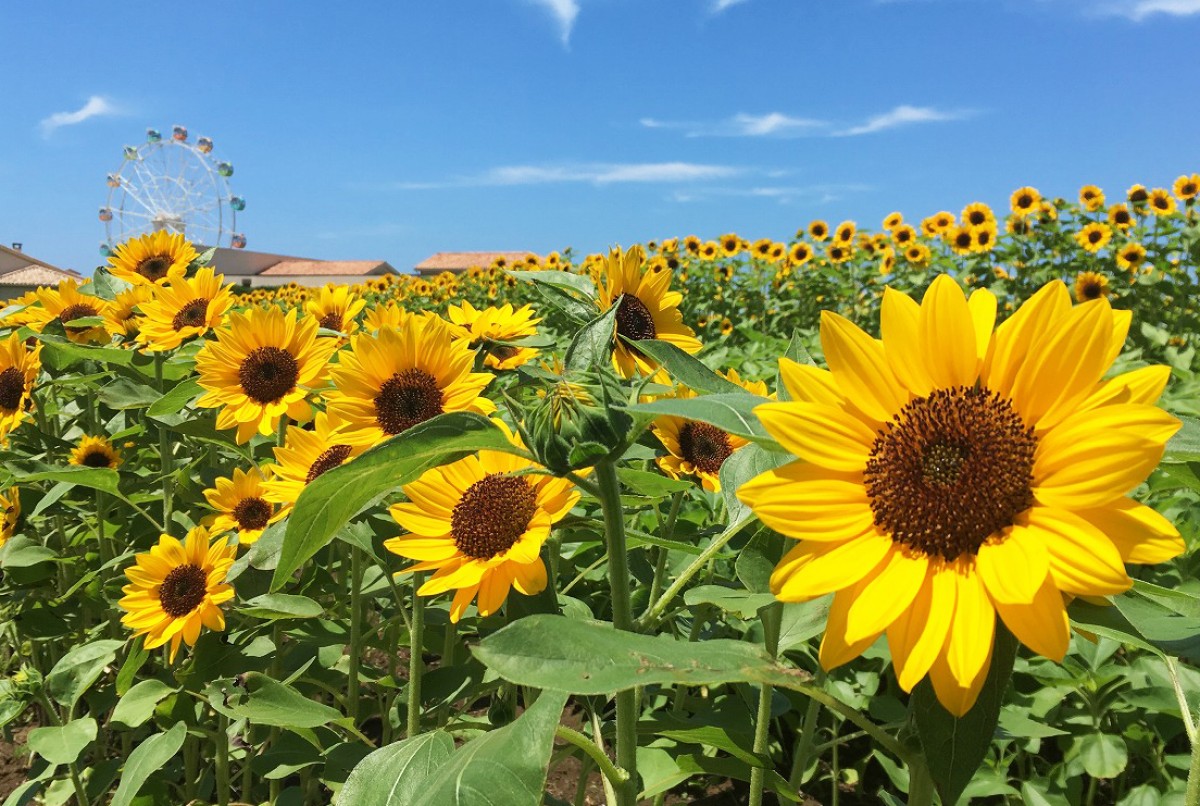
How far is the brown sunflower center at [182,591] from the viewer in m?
1.78

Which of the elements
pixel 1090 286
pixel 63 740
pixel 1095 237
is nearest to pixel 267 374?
pixel 63 740

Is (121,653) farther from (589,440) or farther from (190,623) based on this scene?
(589,440)

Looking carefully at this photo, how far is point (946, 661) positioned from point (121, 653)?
7.52ft

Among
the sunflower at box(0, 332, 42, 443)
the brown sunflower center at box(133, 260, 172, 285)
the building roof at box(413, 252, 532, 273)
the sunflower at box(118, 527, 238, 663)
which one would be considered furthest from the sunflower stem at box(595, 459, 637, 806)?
the building roof at box(413, 252, 532, 273)

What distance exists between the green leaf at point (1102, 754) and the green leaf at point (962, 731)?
121cm

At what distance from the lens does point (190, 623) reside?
5.75ft

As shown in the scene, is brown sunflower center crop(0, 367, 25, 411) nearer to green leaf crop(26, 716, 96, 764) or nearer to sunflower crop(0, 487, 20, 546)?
sunflower crop(0, 487, 20, 546)

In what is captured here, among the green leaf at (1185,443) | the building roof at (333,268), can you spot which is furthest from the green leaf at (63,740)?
the building roof at (333,268)

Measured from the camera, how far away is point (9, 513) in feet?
8.05

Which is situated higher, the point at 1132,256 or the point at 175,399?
the point at 175,399

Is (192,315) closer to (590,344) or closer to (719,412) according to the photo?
(590,344)

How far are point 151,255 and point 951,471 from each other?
3127 millimetres

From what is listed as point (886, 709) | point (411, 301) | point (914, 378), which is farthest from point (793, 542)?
point (411, 301)

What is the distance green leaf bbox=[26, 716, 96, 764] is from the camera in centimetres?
168
